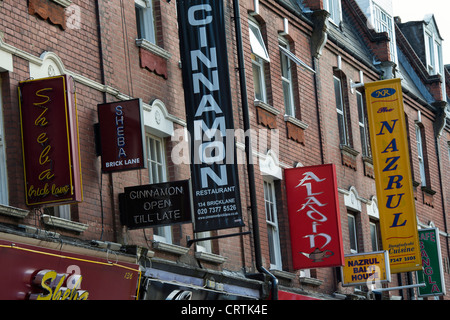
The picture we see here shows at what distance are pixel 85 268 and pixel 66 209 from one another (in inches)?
48.3

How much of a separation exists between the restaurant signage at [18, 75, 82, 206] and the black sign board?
2.15 m

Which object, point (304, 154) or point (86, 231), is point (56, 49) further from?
point (304, 154)

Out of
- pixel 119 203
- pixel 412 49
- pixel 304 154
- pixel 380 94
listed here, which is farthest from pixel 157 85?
pixel 412 49

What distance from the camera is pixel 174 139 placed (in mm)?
17109

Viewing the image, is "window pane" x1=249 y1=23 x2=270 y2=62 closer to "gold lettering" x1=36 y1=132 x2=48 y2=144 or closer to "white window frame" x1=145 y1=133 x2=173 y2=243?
"white window frame" x1=145 y1=133 x2=173 y2=243

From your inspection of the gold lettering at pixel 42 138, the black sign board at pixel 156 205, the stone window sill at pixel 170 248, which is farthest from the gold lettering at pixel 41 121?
the stone window sill at pixel 170 248

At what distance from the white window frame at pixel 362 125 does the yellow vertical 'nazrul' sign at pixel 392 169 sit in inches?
90.4

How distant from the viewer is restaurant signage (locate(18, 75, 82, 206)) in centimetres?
1291

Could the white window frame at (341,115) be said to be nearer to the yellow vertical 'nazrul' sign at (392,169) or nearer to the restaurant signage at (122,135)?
the yellow vertical 'nazrul' sign at (392,169)

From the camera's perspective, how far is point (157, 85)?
17000 mm

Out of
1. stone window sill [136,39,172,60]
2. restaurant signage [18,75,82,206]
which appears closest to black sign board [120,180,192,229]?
restaurant signage [18,75,82,206]

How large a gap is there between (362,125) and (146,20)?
10263 mm

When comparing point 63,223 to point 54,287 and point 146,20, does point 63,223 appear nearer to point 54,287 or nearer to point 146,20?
point 54,287

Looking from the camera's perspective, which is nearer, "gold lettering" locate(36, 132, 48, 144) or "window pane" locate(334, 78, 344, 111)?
"gold lettering" locate(36, 132, 48, 144)
